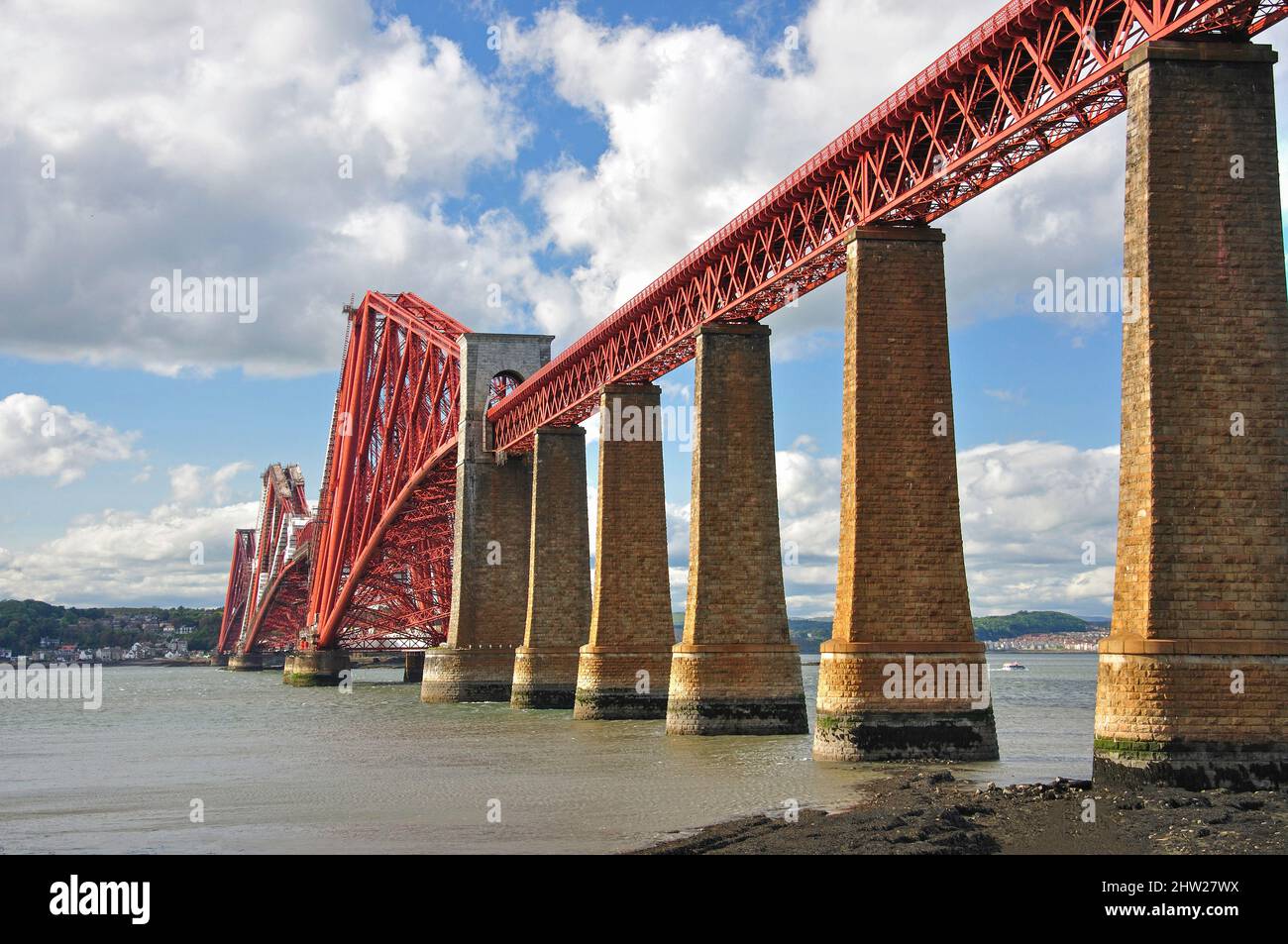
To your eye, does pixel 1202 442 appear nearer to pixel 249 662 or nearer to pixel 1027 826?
pixel 1027 826

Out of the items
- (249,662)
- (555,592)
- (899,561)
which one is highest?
(899,561)

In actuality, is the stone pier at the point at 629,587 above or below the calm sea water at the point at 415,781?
above

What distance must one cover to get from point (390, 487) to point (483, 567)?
22410 mm

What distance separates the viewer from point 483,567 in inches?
2803

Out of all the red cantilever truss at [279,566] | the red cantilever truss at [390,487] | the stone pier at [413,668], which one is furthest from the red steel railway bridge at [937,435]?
Answer: the red cantilever truss at [279,566]

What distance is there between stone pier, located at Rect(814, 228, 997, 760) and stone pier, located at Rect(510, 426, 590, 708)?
29.0 meters

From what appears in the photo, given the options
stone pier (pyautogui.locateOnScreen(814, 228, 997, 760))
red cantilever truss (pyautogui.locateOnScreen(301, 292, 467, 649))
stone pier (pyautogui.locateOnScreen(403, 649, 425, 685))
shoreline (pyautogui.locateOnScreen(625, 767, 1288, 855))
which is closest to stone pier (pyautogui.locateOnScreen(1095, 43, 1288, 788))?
shoreline (pyautogui.locateOnScreen(625, 767, 1288, 855))

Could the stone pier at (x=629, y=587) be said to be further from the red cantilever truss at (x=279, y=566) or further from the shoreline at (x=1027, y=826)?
the red cantilever truss at (x=279, y=566)

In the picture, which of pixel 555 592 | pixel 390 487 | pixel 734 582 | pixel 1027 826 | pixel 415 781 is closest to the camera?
pixel 1027 826

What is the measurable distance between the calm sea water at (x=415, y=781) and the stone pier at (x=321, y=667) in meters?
42.2

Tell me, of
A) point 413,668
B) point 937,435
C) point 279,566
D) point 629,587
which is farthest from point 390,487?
point 279,566

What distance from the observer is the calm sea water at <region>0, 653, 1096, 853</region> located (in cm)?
2527

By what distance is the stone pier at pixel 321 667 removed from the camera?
344ft

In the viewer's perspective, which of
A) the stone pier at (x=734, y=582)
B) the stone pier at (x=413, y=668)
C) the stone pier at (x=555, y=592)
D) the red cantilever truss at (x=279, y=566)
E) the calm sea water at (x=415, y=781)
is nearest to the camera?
the calm sea water at (x=415, y=781)
